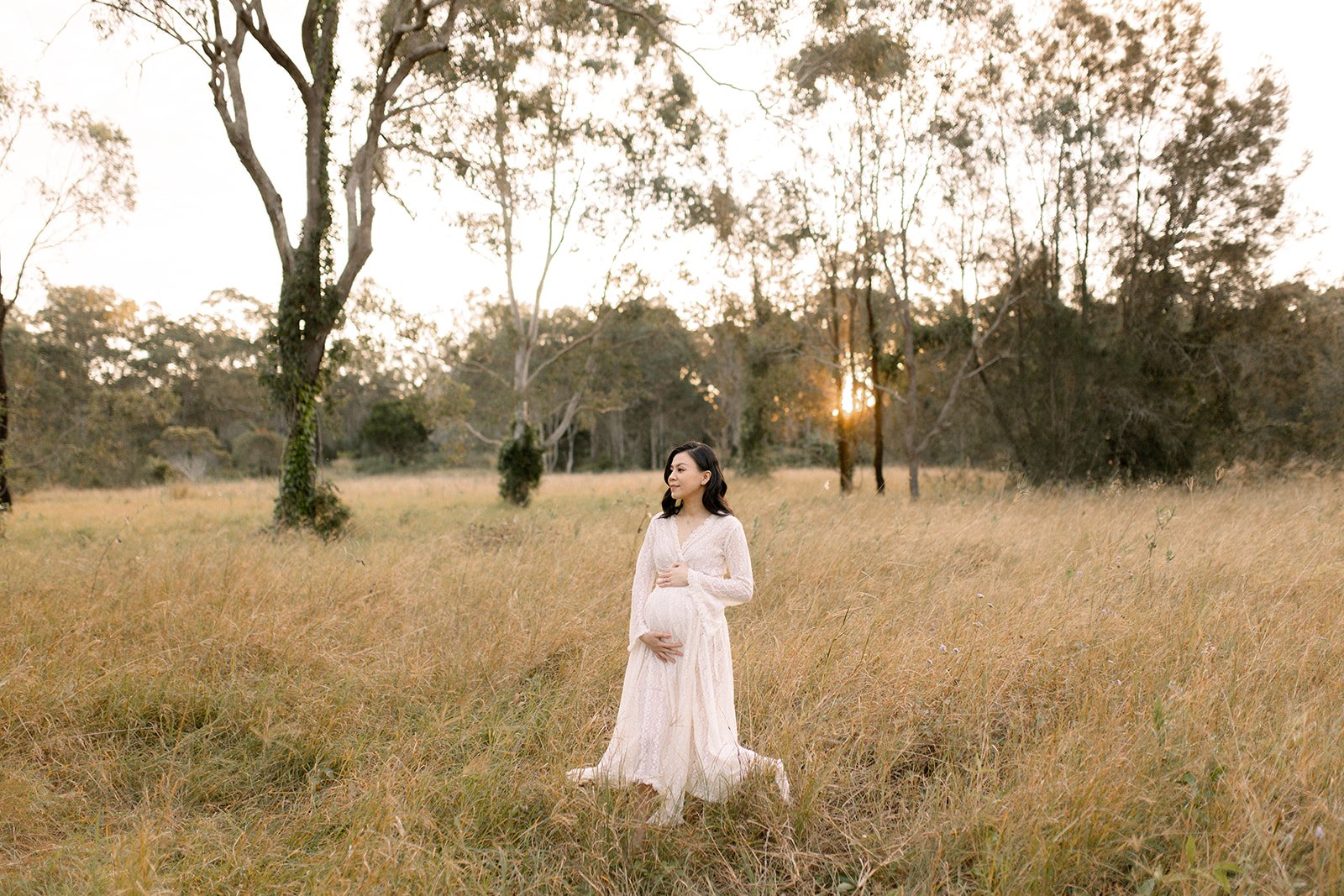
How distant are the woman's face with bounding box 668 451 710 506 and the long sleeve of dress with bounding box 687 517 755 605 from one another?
0.23 metres

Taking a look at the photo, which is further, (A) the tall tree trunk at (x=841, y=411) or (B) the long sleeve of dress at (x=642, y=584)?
(A) the tall tree trunk at (x=841, y=411)

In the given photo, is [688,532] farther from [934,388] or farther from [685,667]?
[934,388]

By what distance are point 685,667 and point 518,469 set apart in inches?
567

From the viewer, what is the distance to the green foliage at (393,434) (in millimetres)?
45875

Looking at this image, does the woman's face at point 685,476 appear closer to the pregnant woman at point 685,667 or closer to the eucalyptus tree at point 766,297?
the pregnant woman at point 685,667

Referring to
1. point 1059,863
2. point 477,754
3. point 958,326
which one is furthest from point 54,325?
point 1059,863

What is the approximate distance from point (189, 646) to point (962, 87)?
16.7 meters

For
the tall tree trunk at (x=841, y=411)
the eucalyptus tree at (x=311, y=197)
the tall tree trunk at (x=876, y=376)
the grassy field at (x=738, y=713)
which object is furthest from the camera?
the tall tree trunk at (x=841, y=411)

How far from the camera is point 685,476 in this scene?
3.26 metres

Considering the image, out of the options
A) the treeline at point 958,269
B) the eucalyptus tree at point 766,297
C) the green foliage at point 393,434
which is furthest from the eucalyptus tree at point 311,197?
the green foliage at point 393,434

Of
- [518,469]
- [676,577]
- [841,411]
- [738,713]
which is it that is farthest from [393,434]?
[676,577]

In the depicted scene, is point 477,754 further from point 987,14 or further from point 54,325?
point 54,325

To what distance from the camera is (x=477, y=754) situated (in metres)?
3.83

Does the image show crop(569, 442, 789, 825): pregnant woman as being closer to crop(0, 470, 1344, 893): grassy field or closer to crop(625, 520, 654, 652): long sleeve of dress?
crop(625, 520, 654, 652): long sleeve of dress
